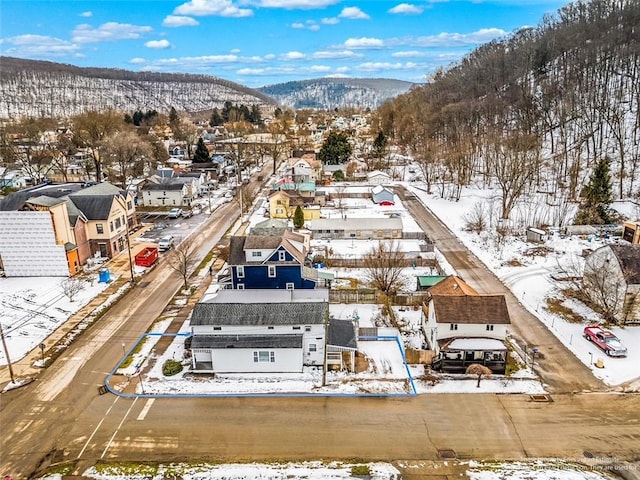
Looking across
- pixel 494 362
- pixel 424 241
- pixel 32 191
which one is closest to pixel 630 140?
pixel 424 241

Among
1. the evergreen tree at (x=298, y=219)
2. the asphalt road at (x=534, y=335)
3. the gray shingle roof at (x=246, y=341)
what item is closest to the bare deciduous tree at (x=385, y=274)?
the asphalt road at (x=534, y=335)

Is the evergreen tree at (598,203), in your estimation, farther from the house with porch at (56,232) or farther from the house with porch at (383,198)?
the house with porch at (56,232)

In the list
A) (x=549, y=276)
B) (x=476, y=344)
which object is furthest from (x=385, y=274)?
(x=549, y=276)

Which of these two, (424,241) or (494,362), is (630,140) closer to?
(424,241)

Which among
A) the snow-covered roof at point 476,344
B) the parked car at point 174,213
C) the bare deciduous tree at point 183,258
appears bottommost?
the snow-covered roof at point 476,344

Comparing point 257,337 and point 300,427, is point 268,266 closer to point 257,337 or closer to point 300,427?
point 257,337

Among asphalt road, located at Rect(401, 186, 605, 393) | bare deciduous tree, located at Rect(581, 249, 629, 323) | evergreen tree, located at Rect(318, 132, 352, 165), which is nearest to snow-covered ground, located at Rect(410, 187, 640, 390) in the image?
asphalt road, located at Rect(401, 186, 605, 393)
